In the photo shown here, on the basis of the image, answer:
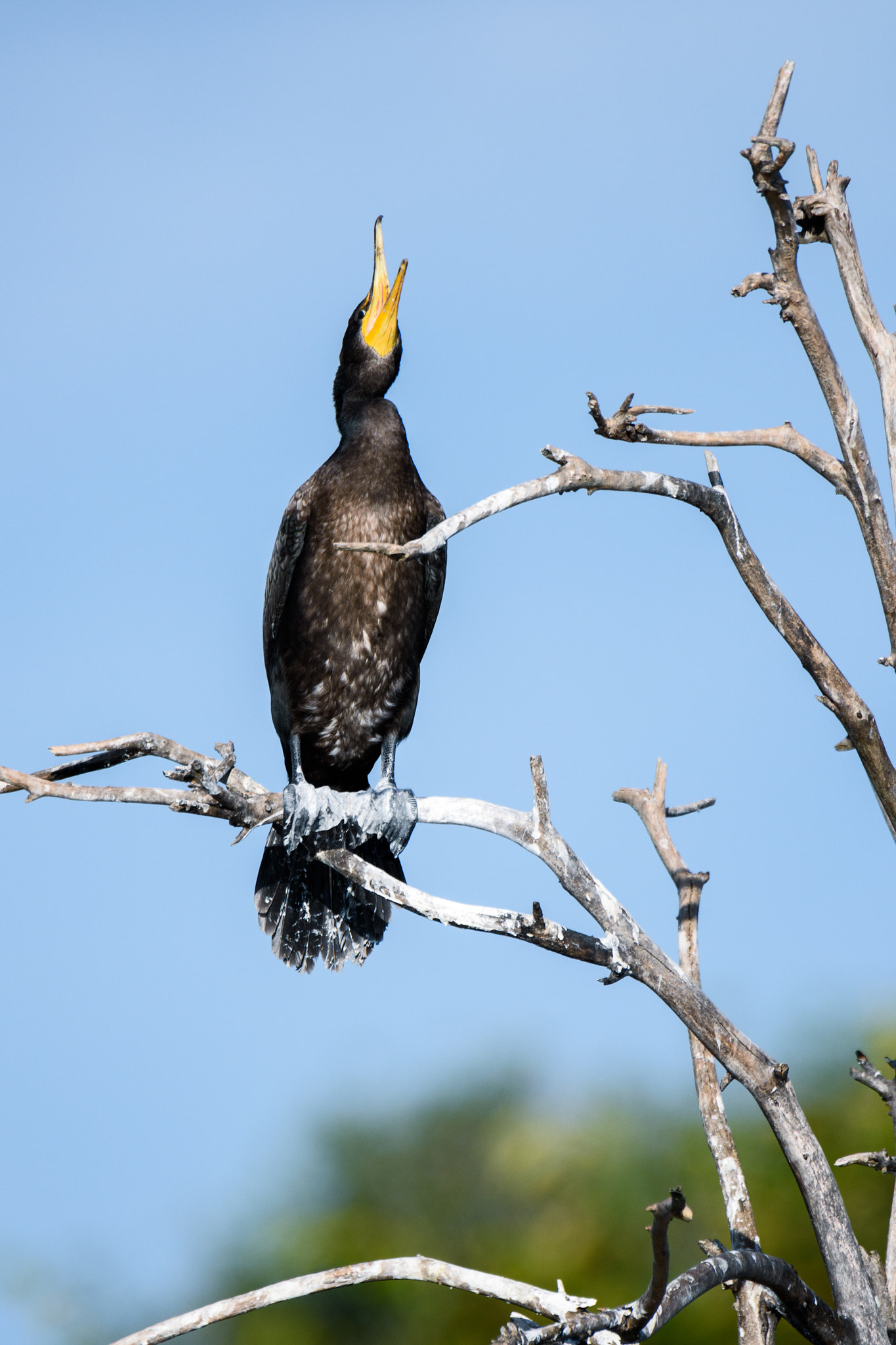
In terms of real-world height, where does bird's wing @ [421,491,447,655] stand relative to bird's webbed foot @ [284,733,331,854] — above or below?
above

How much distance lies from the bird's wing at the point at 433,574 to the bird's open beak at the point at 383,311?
831 millimetres

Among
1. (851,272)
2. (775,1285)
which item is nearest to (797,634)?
(851,272)

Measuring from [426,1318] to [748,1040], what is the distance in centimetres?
1247

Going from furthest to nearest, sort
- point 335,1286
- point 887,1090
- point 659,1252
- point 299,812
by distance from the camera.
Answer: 1. point 299,812
2. point 887,1090
3. point 335,1286
4. point 659,1252

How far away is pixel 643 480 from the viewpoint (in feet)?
12.9

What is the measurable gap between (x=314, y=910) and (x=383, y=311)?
305 centimetres

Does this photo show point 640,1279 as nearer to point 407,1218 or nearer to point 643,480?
point 407,1218

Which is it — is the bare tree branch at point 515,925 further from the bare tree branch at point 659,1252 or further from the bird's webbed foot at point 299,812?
the bird's webbed foot at point 299,812

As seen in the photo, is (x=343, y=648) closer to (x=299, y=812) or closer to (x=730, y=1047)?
(x=299, y=812)

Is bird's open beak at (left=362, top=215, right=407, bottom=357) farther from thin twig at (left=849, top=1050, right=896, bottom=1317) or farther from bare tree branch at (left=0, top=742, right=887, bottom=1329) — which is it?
thin twig at (left=849, top=1050, right=896, bottom=1317)

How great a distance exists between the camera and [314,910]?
5.93 meters

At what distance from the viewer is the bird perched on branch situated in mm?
5879

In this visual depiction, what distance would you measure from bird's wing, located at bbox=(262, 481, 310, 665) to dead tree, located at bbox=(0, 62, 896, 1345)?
163cm

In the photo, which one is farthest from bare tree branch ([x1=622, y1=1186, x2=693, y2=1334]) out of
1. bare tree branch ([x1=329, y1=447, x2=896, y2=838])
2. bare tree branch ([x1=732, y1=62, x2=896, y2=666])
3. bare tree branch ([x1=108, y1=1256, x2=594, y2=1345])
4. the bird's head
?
the bird's head
